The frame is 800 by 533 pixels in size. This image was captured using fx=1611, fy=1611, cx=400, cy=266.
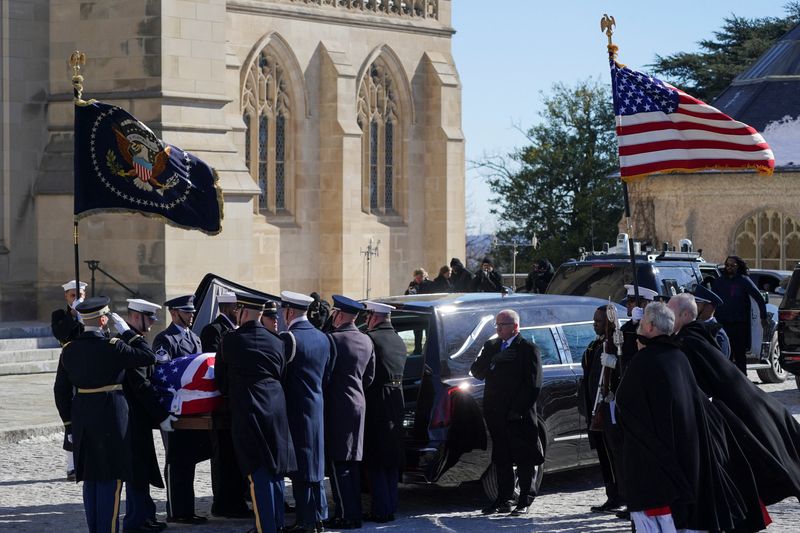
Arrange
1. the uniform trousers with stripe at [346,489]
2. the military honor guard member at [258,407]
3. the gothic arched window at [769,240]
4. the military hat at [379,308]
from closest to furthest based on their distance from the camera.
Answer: the military honor guard member at [258,407]
the uniform trousers with stripe at [346,489]
the military hat at [379,308]
the gothic arched window at [769,240]

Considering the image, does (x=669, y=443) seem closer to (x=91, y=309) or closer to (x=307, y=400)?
(x=307, y=400)

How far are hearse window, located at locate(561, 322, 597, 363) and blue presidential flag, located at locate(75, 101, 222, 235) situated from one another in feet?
10.9

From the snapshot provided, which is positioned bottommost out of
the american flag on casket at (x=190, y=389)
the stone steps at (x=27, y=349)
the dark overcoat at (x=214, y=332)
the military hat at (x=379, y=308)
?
the stone steps at (x=27, y=349)

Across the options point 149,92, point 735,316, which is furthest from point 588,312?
point 149,92

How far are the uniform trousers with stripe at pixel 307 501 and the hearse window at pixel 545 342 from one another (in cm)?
238

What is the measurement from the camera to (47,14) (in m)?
26.0

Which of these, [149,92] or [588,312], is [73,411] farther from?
[149,92]

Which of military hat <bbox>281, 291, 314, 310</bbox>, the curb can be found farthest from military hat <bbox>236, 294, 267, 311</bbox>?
the curb

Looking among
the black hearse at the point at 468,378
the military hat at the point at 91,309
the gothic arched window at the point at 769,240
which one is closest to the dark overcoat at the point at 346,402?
the black hearse at the point at 468,378

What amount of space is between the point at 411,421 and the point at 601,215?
1855 inches

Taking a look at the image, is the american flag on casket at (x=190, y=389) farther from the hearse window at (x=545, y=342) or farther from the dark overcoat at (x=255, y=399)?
the hearse window at (x=545, y=342)

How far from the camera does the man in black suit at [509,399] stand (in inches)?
448

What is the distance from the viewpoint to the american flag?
40.1 ft

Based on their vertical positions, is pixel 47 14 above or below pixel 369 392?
above
